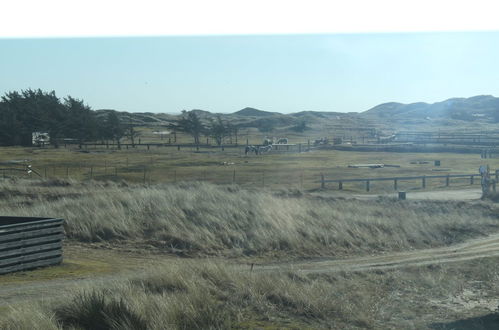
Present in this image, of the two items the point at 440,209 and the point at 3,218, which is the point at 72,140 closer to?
the point at 440,209

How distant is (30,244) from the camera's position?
16562 mm

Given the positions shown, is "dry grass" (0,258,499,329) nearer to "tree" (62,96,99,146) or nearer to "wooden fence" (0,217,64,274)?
"wooden fence" (0,217,64,274)

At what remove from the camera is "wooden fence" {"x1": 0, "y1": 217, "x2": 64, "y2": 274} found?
623 inches

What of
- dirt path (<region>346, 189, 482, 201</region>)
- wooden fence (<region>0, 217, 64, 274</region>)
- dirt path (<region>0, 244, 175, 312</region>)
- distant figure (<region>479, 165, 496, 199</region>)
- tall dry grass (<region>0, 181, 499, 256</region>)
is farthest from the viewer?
distant figure (<region>479, 165, 496, 199</region>)

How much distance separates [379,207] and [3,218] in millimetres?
19499

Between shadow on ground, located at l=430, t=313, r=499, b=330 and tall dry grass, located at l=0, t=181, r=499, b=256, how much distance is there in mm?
9225

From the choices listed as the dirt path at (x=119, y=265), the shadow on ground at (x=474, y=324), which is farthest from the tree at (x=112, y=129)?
the shadow on ground at (x=474, y=324)

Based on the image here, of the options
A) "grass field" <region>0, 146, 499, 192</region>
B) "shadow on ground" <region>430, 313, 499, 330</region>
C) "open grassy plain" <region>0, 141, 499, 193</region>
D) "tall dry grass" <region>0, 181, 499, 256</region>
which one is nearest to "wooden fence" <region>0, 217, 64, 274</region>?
"tall dry grass" <region>0, 181, 499, 256</region>

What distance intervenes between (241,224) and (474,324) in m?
12.3

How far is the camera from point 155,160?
72.9m

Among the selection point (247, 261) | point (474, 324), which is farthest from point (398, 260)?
point (474, 324)

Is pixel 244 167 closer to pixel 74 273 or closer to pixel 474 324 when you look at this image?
pixel 74 273

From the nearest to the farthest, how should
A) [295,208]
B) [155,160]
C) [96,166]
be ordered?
[295,208], [96,166], [155,160]

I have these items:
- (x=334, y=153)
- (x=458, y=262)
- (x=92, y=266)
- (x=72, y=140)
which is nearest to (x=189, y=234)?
(x=92, y=266)
